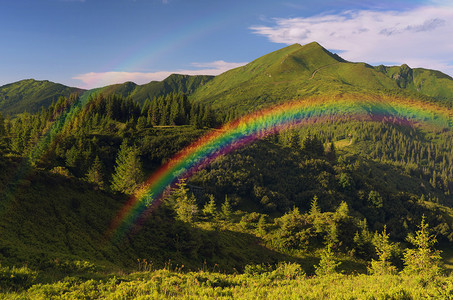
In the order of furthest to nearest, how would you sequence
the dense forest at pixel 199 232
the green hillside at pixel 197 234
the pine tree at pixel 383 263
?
1. the pine tree at pixel 383 263
2. the dense forest at pixel 199 232
3. the green hillside at pixel 197 234

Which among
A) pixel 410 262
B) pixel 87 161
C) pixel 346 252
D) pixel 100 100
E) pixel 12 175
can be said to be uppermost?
pixel 100 100

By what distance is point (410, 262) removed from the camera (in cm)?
2578

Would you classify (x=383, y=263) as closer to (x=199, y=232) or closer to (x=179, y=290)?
(x=199, y=232)

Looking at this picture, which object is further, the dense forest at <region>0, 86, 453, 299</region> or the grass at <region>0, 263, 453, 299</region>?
the dense forest at <region>0, 86, 453, 299</region>

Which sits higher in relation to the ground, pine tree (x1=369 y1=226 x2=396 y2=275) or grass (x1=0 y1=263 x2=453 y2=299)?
grass (x1=0 y1=263 x2=453 y2=299)

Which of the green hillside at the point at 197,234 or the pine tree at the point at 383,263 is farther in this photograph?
the pine tree at the point at 383,263

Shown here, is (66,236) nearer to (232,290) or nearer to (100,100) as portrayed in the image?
(232,290)

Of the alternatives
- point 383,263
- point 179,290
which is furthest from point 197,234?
point 383,263

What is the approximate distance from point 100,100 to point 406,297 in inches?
5080

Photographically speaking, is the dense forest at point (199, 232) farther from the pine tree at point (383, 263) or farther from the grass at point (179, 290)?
the pine tree at point (383, 263)

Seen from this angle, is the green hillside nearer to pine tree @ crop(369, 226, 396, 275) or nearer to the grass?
the grass

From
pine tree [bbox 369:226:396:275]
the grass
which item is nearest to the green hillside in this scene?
the grass

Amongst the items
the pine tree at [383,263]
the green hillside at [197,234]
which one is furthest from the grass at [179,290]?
the pine tree at [383,263]

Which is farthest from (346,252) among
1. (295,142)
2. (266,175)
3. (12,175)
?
(295,142)
